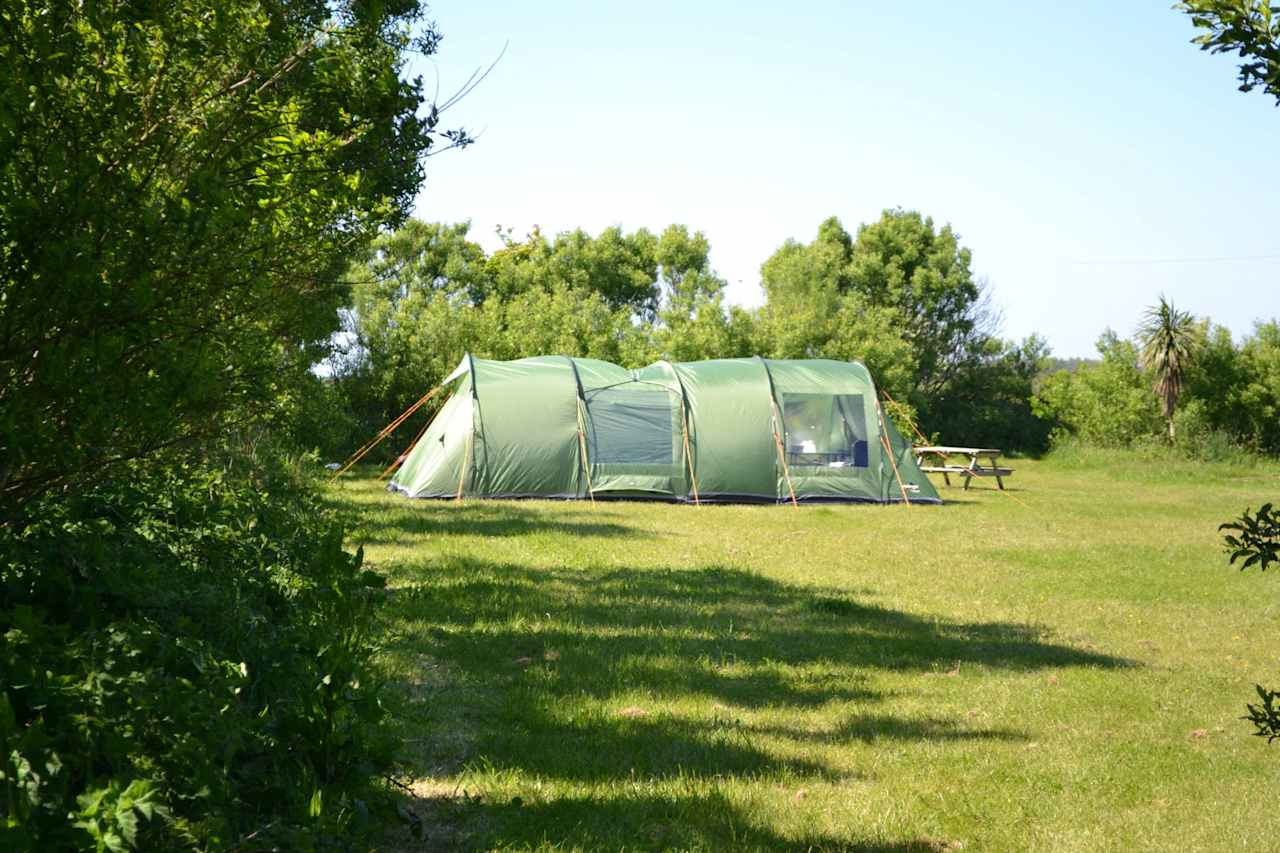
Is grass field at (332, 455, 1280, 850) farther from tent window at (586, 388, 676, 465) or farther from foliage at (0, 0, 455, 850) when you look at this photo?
tent window at (586, 388, 676, 465)

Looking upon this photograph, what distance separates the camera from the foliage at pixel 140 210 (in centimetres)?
334

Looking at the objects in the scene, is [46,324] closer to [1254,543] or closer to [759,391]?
[1254,543]

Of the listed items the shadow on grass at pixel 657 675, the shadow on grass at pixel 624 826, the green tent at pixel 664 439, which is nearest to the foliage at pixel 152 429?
the shadow on grass at pixel 624 826

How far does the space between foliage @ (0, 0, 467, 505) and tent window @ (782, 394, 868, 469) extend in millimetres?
14178

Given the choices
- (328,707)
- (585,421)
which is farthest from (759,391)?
(328,707)

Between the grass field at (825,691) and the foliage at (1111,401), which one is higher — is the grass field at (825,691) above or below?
below

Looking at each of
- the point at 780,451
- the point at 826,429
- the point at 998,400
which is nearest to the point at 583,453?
the point at 780,451

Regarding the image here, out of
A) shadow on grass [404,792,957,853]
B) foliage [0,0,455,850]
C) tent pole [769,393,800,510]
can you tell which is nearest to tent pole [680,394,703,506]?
tent pole [769,393,800,510]

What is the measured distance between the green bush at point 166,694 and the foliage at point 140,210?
1.25 ft

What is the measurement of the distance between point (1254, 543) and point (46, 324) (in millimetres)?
3322

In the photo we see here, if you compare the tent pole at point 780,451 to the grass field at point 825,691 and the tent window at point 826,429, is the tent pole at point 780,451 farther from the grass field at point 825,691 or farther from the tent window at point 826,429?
the grass field at point 825,691

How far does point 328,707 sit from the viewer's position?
11.3 ft

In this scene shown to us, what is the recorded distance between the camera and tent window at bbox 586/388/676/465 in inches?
715

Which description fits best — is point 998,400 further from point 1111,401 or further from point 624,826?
point 624,826
